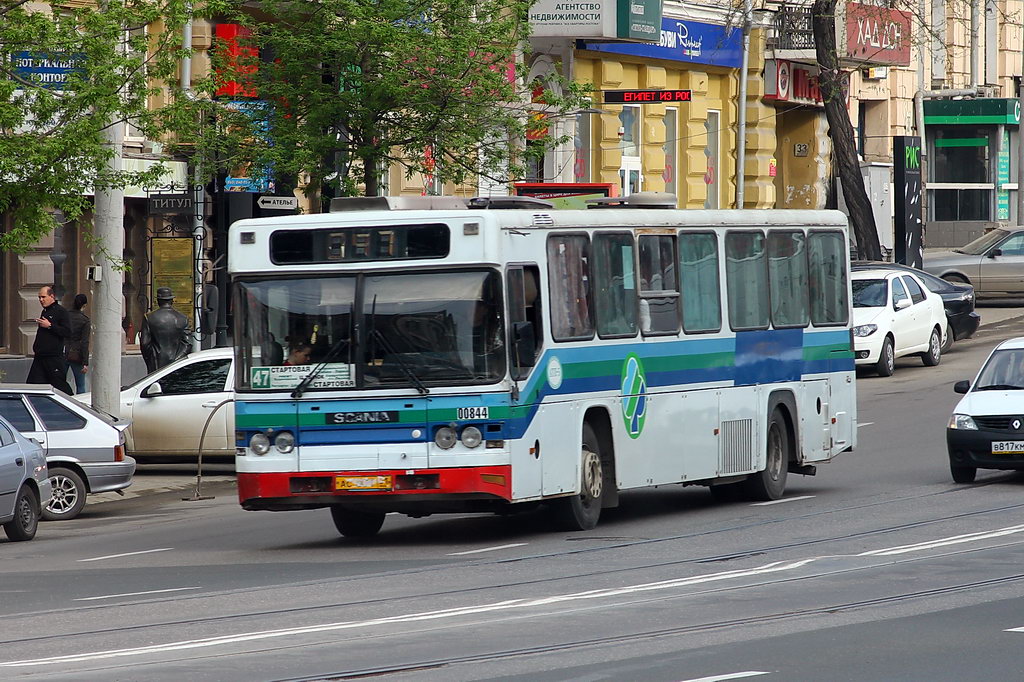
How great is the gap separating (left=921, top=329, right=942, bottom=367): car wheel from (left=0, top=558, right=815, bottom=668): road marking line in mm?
20328

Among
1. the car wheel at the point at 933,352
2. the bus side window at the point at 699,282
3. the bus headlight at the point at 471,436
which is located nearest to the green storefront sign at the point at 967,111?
the car wheel at the point at 933,352

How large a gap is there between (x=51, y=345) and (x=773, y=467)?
10190mm

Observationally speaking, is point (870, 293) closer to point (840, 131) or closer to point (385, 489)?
point (840, 131)

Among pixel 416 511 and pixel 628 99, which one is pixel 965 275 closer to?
pixel 628 99

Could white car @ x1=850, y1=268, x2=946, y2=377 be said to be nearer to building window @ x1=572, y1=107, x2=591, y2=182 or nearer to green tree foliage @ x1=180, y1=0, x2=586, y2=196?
green tree foliage @ x1=180, y1=0, x2=586, y2=196

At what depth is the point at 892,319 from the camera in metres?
32.4

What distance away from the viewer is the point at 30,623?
1177 centimetres

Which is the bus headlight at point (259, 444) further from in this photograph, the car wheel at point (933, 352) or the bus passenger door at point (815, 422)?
the car wheel at point (933, 352)

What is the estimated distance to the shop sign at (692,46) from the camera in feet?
138

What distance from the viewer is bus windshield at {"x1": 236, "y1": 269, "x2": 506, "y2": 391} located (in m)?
15.0

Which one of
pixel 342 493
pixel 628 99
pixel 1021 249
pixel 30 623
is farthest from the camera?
pixel 1021 249

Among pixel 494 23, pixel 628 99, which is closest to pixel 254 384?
pixel 494 23

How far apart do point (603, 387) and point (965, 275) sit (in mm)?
28320

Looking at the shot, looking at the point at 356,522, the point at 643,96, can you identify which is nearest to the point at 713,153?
the point at 643,96
